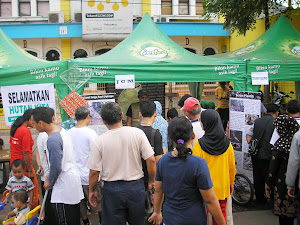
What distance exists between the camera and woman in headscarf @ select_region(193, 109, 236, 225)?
3.24 m

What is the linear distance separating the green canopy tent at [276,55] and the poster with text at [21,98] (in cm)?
372

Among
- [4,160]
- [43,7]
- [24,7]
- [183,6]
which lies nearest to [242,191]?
[4,160]

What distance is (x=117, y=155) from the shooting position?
3.12m

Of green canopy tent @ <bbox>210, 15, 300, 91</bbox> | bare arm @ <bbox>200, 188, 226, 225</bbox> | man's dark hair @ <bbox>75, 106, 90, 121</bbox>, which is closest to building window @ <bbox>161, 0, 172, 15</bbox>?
green canopy tent @ <bbox>210, 15, 300, 91</bbox>

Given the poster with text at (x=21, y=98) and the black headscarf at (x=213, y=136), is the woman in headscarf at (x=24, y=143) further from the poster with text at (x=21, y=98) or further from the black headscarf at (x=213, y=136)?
the black headscarf at (x=213, y=136)

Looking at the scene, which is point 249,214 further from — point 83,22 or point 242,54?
point 83,22

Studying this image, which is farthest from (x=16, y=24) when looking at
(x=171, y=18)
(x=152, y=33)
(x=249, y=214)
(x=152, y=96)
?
(x=249, y=214)

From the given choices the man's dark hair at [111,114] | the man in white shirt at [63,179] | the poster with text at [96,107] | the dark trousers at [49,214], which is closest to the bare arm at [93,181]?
the man in white shirt at [63,179]

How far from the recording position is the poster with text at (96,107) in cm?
547

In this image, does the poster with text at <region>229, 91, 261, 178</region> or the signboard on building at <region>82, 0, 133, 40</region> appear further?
the signboard on building at <region>82, 0, 133, 40</region>

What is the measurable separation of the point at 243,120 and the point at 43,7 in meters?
16.0

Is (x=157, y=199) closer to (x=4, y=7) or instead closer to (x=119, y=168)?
(x=119, y=168)

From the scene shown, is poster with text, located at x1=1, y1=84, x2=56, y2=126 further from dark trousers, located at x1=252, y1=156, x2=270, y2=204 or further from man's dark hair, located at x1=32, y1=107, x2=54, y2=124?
dark trousers, located at x1=252, y1=156, x2=270, y2=204

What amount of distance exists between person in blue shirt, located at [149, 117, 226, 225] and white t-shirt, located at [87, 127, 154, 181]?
20.0 inches
